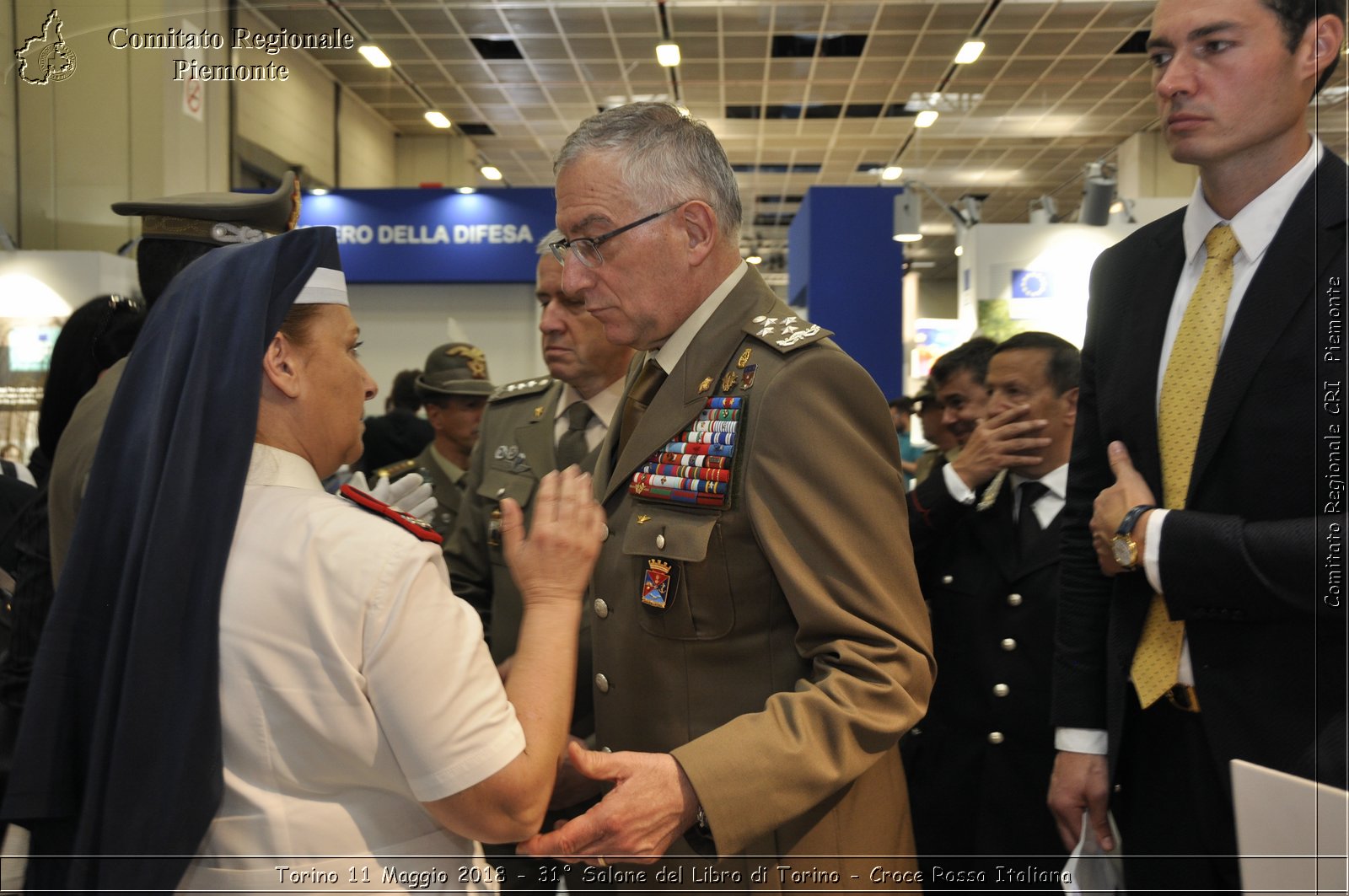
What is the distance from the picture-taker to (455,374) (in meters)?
4.47

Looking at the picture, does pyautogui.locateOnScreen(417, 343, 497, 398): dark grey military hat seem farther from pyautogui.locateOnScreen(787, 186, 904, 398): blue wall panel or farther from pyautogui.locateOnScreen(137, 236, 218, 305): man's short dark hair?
pyautogui.locateOnScreen(787, 186, 904, 398): blue wall panel

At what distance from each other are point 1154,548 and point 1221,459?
6.2 inches

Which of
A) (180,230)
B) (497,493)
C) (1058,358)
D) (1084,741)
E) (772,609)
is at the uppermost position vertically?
(180,230)

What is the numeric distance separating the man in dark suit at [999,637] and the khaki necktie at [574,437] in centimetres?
91

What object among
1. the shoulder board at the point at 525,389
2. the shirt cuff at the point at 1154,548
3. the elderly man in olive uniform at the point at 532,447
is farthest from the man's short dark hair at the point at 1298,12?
the shoulder board at the point at 525,389

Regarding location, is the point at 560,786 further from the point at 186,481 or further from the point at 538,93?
the point at 538,93

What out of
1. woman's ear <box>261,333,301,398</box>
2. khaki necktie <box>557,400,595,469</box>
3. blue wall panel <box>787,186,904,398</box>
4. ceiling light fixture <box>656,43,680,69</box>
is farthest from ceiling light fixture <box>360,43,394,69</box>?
woman's ear <box>261,333,301,398</box>

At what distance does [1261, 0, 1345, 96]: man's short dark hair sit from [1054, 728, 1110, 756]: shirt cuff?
1.07m

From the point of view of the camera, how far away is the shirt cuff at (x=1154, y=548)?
1.43 m

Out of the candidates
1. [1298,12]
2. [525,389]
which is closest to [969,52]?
[525,389]

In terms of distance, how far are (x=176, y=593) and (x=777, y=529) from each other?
75cm

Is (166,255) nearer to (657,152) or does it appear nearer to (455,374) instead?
(657,152)

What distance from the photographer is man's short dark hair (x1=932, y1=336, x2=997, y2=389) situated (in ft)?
10.4

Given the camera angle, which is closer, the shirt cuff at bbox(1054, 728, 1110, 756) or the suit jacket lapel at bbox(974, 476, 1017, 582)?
the shirt cuff at bbox(1054, 728, 1110, 756)
